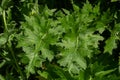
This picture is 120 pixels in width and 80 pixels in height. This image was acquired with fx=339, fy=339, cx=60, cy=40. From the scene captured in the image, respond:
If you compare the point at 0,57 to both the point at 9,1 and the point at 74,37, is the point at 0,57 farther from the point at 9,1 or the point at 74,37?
the point at 74,37

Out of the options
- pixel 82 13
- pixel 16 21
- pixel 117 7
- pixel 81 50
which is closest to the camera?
pixel 81 50

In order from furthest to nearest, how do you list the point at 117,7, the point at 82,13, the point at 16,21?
the point at 16,21 < the point at 117,7 < the point at 82,13

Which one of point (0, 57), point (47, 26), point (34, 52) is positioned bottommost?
point (0, 57)

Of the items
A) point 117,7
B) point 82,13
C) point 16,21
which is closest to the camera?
point 82,13

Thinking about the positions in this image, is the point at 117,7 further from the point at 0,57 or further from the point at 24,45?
the point at 0,57

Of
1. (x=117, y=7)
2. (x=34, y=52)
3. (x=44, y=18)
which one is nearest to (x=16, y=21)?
(x=44, y=18)

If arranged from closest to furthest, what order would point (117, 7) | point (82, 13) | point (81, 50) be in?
1. point (81, 50)
2. point (82, 13)
3. point (117, 7)

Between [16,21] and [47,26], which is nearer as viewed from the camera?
[47,26]

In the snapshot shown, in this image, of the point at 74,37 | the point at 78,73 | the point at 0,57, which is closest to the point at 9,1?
the point at 0,57

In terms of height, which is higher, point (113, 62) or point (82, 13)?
point (82, 13)
